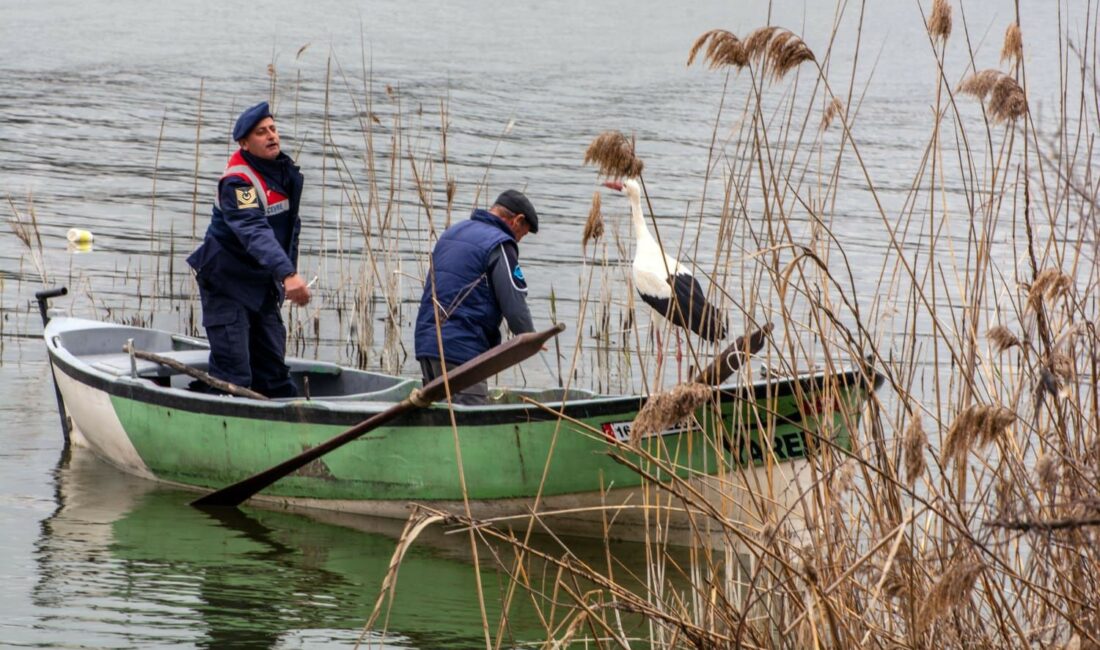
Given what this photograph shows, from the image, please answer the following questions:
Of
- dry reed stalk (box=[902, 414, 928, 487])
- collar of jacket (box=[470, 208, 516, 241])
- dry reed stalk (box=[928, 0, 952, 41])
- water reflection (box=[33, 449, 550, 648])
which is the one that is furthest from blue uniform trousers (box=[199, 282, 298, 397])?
dry reed stalk (box=[902, 414, 928, 487])

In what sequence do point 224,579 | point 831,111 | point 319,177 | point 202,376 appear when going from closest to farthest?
point 831,111
point 224,579
point 202,376
point 319,177

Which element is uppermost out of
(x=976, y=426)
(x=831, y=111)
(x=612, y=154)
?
(x=831, y=111)

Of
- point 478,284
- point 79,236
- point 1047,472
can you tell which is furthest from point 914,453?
point 79,236

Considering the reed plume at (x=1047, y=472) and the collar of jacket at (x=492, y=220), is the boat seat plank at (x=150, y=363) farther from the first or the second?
the reed plume at (x=1047, y=472)

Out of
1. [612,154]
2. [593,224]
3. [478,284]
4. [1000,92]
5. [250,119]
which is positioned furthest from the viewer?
[250,119]

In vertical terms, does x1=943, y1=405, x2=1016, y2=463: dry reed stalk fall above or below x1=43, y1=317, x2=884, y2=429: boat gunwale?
above

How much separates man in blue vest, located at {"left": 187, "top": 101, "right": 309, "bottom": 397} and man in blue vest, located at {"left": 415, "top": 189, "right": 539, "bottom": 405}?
60cm

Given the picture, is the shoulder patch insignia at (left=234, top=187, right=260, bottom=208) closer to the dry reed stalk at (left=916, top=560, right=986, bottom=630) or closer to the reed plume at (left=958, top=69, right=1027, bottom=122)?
the reed plume at (left=958, top=69, right=1027, bottom=122)

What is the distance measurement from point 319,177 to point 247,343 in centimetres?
942

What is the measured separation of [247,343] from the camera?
24.3ft

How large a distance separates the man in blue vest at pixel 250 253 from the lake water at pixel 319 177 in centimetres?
77

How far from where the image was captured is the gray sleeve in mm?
6715

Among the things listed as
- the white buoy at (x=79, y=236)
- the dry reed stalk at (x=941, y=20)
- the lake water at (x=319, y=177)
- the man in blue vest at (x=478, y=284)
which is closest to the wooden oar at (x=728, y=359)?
the lake water at (x=319, y=177)

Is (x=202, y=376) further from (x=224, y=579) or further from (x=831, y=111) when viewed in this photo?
(x=831, y=111)
